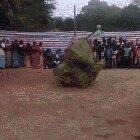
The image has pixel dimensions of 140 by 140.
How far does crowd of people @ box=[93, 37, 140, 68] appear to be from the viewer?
19750 millimetres

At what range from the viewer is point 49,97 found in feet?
41.3

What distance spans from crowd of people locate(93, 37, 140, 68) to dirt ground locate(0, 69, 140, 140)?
12.4 feet

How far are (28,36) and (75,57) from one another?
22.0ft

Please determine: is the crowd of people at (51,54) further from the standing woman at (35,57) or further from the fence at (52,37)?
the fence at (52,37)

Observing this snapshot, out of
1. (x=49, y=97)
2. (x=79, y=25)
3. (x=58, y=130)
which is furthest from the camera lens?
(x=79, y=25)

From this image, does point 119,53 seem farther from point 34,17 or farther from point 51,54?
point 34,17

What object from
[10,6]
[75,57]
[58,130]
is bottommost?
[58,130]

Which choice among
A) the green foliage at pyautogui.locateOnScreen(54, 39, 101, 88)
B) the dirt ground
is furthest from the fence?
the green foliage at pyautogui.locateOnScreen(54, 39, 101, 88)

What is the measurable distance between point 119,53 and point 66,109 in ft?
29.7

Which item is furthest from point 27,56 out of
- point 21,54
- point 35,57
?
point 35,57

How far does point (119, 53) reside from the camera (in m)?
19.9

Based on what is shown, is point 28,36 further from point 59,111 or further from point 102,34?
point 59,111

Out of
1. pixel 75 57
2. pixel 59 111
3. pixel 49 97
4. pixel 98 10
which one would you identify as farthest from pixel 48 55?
pixel 98 10

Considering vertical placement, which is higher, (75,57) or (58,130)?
(75,57)
